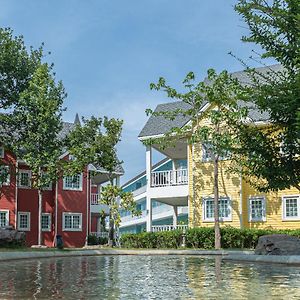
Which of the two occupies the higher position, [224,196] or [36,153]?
[36,153]

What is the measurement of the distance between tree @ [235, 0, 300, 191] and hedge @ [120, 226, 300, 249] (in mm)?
17448

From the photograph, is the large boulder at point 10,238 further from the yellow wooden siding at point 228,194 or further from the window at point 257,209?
the window at point 257,209

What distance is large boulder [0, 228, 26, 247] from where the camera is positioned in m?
29.0

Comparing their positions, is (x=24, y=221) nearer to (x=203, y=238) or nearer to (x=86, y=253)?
(x=203, y=238)

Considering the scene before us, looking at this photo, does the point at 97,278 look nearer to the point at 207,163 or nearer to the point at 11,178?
the point at 207,163

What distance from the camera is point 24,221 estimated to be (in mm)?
44219

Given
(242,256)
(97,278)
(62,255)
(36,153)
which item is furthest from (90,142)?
(97,278)

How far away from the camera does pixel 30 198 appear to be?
44688mm

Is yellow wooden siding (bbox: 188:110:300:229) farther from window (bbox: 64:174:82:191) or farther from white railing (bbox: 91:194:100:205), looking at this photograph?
white railing (bbox: 91:194:100:205)

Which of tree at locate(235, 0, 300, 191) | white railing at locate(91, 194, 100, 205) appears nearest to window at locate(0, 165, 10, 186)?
white railing at locate(91, 194, 100, 205)

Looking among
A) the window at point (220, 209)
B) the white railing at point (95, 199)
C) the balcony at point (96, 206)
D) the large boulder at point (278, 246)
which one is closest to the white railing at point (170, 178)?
the window at point (220, 209)

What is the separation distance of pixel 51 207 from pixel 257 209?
1793 cm

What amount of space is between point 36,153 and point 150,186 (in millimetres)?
7663

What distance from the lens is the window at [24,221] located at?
4394 cm
